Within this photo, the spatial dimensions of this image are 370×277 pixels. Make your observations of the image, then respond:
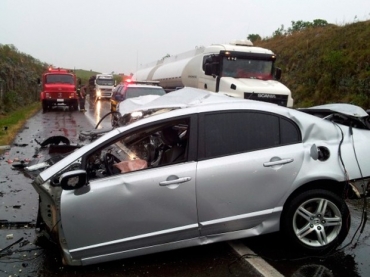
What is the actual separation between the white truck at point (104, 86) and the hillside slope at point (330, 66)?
51.8 feet

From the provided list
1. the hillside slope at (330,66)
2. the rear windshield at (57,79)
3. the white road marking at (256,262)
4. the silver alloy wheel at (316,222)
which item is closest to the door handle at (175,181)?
the white road marking at (256,262)

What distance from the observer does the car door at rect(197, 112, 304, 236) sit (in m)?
3.94

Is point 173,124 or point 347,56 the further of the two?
point 347,56

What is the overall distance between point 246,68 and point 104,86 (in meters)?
23.5

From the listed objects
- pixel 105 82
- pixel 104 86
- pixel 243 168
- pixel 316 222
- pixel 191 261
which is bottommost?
pixel 104 86

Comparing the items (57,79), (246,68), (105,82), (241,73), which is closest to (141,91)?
(241,73)

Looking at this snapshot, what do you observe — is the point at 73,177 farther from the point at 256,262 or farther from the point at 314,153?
the point at 314,153

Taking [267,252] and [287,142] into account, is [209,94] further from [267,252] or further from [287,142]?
[267,252]

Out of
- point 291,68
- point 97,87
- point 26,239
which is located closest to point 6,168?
point 26,239

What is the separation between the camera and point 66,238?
3.79 meters

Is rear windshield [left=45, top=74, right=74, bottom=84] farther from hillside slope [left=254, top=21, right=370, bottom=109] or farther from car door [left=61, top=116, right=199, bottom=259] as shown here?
car door [left=61, top=116, right=199, bottom=259]

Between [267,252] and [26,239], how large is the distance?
2779 millimetres

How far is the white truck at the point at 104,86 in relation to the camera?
34969mm

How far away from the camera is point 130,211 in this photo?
3.79 metres
